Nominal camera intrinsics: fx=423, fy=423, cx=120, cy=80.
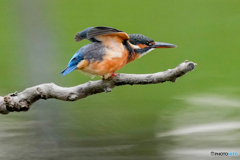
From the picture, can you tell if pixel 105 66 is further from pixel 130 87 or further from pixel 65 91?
pixel 130 87

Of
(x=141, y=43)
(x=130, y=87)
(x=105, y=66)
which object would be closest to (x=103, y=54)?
(x=105, y=66)

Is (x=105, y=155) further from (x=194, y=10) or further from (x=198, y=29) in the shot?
(x=194, y=10)

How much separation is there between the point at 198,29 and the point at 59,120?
6.74 feet

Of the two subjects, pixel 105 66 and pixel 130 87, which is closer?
pixel 105 66

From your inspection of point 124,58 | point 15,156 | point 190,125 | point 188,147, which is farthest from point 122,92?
point 124,58

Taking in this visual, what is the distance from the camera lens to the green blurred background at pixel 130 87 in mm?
3541

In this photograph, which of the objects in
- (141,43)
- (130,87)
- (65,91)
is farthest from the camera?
(130,87)

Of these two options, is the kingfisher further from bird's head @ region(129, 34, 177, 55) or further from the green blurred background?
the green blurred background

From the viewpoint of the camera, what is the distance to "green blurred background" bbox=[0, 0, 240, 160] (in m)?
3.54

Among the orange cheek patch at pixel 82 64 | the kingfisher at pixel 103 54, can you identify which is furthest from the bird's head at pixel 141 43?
the orange cheek patch at pixel 82 64

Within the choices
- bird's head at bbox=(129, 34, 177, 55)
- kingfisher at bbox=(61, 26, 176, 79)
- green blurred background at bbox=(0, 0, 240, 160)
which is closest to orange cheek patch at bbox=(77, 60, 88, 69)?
kingfisher at bbox=(61, 26, 176, 79)

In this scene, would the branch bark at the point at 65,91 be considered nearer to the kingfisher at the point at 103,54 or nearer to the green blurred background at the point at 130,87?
the kingfisher at the point at 103,54

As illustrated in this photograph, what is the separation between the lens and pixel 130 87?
15.7 ft

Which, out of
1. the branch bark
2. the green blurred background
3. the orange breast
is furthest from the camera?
the green blurred background
